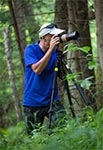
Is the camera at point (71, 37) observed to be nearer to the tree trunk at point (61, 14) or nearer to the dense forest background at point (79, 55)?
the dense forest background at point (79, 55)

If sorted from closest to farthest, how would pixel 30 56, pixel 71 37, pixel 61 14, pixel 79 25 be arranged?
pixel 71 37 < pixel 30 56 < pixel 79 25 < pixel 61 14

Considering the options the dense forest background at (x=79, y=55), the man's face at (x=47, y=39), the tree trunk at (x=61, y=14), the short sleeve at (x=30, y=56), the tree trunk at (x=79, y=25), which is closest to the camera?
the dense forest background at (x=79, y=55)

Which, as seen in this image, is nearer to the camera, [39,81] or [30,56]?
[30,56]

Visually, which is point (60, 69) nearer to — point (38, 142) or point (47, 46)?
point (47, 46)

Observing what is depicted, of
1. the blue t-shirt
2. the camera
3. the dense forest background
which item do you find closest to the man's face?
the blue t-shirt

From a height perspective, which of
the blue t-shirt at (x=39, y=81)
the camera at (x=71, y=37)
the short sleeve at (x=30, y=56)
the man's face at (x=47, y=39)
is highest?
the camera at (x=71, y=37)

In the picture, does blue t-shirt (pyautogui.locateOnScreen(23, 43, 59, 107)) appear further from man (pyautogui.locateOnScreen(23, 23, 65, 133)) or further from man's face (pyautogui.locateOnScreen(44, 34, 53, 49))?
man's face (pyautogui.locateOnScreen(44, 34, 53, 49))

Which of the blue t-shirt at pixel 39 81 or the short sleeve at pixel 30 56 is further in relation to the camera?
the blue t-shirt at pixel 39 81

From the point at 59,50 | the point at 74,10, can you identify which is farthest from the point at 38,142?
the point at 74,10

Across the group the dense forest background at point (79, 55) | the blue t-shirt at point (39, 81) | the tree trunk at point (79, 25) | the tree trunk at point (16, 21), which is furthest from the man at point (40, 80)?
the tree trunk at point (16, 21)

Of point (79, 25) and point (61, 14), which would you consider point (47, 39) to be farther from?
point (61, 14)

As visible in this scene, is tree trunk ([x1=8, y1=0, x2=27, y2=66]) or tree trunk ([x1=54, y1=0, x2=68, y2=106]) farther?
tree trunk ([x1=8, y1=0, x2=27, y2=66])

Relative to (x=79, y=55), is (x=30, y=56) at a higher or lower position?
higher

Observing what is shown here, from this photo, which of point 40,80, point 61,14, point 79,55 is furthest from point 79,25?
point 40,80
